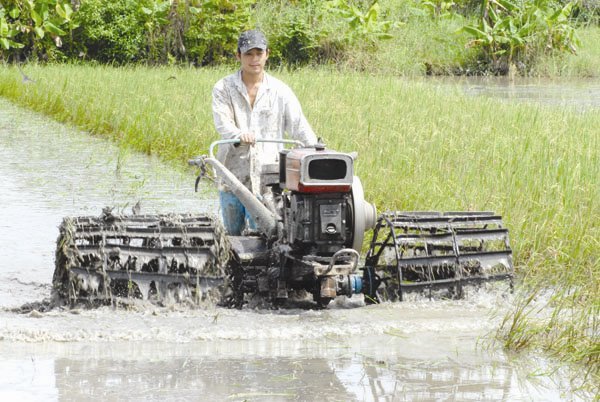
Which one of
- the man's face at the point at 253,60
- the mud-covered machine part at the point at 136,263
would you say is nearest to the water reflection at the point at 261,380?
the mud-covered machine part at the point at 136,263

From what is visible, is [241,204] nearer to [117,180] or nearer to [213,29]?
[117,180]

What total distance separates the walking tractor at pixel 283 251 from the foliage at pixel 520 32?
19.5 metres

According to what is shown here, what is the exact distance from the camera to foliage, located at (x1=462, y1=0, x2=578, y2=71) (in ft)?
84.4

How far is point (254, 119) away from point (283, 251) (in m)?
1.11

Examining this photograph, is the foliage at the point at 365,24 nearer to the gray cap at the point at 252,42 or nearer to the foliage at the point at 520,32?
the foliage at the point at 520,32

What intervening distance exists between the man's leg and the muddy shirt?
0.11 metres

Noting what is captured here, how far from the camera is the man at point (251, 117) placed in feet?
23.0

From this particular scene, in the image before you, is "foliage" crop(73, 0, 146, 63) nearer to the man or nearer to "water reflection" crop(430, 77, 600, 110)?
"water reflection" crop(430, 77, 600, 110)

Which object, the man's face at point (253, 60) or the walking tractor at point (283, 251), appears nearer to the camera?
the walking tractor at point (283, 251)

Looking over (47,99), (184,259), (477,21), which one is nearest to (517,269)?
(184,259)

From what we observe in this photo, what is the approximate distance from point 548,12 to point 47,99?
511 inches

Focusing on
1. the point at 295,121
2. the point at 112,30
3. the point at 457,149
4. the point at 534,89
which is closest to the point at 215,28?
the point at 112,30

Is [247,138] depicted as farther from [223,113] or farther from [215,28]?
[215,28]

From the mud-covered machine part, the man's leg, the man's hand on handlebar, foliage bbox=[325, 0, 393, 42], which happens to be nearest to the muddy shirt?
the man's leg
